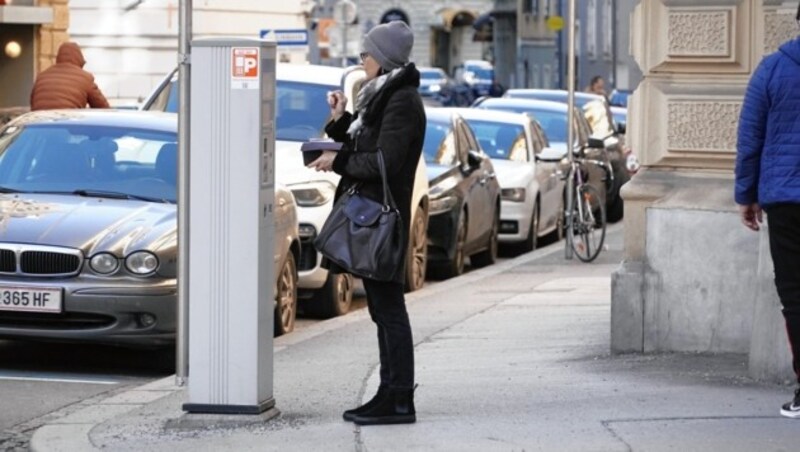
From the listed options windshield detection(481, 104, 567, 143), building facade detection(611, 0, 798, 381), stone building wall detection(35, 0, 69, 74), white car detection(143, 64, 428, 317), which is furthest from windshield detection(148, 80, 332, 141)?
stone building wall detection(35, 0, 69, 74)

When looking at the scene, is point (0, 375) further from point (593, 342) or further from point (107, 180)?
point (593, 342)

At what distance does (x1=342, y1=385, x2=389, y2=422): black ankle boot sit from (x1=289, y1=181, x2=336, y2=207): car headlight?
6265mm

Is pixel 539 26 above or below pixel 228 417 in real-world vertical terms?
above

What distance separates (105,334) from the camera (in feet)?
36.4

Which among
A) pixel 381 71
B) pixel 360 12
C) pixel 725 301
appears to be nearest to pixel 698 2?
pixel 725 301

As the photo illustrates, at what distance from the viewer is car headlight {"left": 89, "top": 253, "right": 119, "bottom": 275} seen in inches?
438

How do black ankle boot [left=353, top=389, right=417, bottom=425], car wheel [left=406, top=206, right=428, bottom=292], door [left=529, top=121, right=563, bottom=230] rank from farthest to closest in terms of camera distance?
door [left=529, top=121, right=563, bottom=230], car wheel [left=406, top=206, right=428, bottom=292], black ankle boot [left=353, top=389, right=417, bottom=425]

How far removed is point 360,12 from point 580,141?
89.1m

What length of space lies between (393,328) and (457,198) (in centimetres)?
1026

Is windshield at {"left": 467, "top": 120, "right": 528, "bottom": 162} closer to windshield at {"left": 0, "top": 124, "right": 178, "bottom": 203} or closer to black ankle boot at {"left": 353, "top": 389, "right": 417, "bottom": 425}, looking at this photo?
windshield at {"left": 0, "top": 124, "right": 178, "bottom": 203}

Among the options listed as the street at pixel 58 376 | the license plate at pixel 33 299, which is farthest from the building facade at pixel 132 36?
the license plate at pixel 33 299

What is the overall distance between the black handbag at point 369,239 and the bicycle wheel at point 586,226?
12.1 meters

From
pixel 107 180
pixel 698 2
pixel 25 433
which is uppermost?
pixel 698 2

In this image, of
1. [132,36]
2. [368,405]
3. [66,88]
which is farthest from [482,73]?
[368,405]
